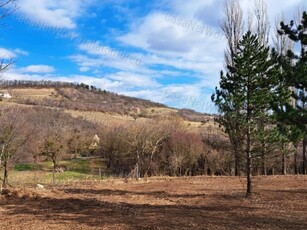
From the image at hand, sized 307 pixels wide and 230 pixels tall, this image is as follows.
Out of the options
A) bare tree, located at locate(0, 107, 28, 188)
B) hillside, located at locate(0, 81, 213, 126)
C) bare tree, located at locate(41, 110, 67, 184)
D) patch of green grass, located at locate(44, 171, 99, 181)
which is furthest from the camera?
hillside, located at locate(0, 81, 213, 126)

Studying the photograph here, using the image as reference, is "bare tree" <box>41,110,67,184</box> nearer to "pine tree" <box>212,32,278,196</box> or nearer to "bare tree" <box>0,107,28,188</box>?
"bare tree" <box>0,107,28,188</box>

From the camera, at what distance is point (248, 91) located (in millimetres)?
16188

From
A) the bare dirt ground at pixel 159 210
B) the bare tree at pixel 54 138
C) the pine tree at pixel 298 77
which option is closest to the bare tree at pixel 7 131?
the bare dirt ground at pixel 159 210

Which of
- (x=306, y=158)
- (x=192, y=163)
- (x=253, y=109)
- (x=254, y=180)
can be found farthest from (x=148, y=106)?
(x=253, y=109)

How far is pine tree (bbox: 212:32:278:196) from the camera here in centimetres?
1588

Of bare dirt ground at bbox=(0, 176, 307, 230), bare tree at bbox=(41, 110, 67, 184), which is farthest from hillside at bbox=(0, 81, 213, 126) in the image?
bare dirt ground at bbox=(0, 176, 307, 230)

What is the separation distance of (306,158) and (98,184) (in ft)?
62.8

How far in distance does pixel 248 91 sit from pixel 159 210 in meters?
6.75

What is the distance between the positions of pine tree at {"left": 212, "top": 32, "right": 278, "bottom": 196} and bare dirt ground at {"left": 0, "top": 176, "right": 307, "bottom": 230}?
2.64m

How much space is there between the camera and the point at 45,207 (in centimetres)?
1318

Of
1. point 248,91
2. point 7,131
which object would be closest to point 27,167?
point 7,131

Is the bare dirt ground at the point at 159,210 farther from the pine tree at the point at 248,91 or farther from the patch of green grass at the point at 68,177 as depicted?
the patch of green grass at the point at 68,177

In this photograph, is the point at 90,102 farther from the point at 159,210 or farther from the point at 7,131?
the point at 159,210

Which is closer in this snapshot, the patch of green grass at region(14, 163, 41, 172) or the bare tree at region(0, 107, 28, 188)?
the bare tree at region(0, 107, 28, 188)
